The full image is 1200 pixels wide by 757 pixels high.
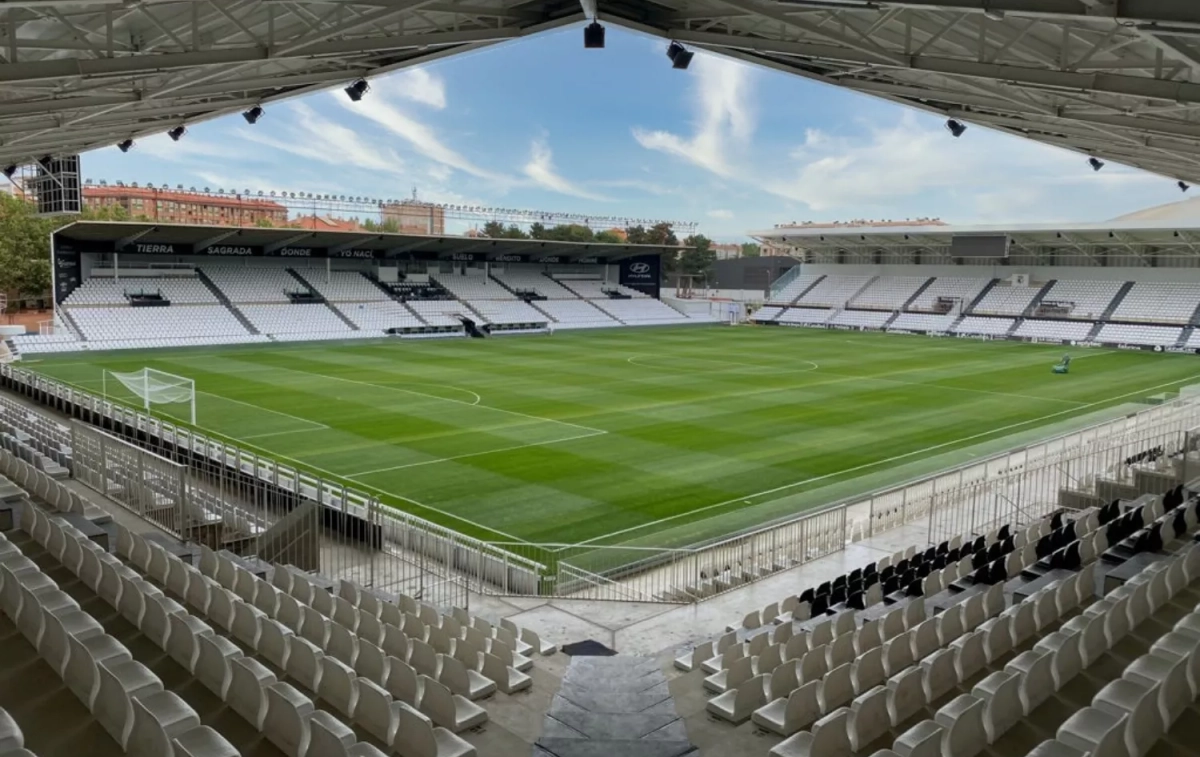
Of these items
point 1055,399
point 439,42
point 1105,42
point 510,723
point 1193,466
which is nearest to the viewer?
point 510,723

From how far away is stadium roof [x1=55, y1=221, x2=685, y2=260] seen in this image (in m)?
47.2

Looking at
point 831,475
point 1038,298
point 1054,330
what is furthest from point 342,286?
point 1038,298

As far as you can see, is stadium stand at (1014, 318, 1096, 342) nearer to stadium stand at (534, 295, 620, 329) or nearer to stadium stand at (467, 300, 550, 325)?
stadium stand at (534, 295, 620, 329)

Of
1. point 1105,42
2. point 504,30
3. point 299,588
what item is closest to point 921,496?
A: point 1105,42

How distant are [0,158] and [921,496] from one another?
67.8ft

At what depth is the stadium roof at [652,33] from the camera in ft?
33.7

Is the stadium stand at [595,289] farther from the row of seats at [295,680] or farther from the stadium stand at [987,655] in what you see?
the row of seats at [295,680]

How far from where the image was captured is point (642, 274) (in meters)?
74.2

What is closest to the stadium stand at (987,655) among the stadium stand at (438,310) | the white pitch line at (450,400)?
the white pitch line at (450,400)

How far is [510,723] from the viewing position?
23.0 ft

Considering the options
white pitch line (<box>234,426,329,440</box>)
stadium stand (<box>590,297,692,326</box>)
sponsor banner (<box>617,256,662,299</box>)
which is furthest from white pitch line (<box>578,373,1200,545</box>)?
sponsor banner (<box>617,256,662,299</box>)

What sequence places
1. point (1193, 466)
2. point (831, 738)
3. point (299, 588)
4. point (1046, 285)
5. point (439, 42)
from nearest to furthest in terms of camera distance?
1. point (831, 738)
2. point (299, 588)
3. point (439, 42)
4. point (1193, 466)
5. point (1046, 285)

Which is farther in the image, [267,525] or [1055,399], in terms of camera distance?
[1055,399]

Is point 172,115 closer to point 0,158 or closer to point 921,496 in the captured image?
point 0,158
